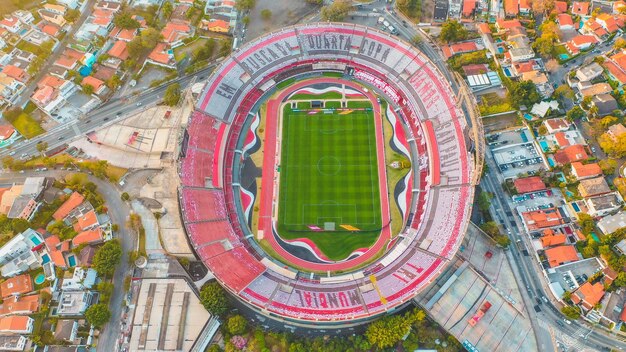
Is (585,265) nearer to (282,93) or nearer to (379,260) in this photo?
(379,260)

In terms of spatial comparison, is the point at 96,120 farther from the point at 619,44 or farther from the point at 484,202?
the point at 619,44

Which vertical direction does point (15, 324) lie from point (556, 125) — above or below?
below

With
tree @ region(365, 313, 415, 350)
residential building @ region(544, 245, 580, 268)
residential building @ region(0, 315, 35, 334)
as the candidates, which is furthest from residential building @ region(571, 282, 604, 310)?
residential building @ region(0, 315, 35, 334)

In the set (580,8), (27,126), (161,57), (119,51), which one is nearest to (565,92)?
(580,8)

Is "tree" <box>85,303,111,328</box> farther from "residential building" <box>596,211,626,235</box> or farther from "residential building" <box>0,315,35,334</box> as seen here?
"residential building" <box>596,211,626,235</box>

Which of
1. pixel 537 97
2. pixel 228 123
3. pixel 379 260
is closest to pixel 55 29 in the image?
pixel 228 123

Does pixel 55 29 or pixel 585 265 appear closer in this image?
pixel 585 265
